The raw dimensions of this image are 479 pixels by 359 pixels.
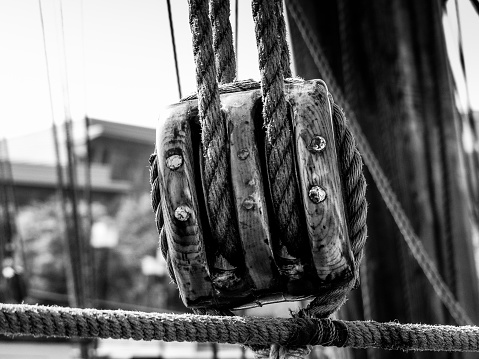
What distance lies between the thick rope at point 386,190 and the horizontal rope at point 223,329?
0.86 meters

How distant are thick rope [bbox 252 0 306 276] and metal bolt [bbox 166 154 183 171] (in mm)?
106

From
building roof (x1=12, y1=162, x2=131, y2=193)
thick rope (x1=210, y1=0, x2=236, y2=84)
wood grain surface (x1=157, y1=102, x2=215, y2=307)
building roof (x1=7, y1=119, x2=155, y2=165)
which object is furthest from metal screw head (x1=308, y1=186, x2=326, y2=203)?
building roof (x1=7, y1=119, x2=155, y2=165)

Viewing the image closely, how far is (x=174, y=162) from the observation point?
0.81 m

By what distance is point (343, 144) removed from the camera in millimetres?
854

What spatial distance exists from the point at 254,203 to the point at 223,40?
0.24 m

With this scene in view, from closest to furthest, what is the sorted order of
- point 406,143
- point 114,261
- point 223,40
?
point 223,40 < point 406,143 < point 114,261

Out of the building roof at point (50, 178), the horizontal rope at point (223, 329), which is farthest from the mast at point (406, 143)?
the building roof at point (50, 178)

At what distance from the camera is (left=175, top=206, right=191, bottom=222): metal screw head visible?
0.80 m

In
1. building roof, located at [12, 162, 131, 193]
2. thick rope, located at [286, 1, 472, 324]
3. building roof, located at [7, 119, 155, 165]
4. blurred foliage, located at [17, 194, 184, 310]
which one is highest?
thick rope, located at [286, 1, 472, 324]

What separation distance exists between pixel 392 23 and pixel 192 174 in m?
1.51

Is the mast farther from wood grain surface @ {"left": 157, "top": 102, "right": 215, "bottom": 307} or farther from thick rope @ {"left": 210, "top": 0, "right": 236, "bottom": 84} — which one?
wood grain surface @ {"left": 157, "top": 102, "right": 215, "bottom": 307}

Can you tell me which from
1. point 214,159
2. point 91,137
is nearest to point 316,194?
point 214,159

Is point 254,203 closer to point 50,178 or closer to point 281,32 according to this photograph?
point 281,32

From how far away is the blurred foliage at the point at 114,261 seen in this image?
50.4 feet
